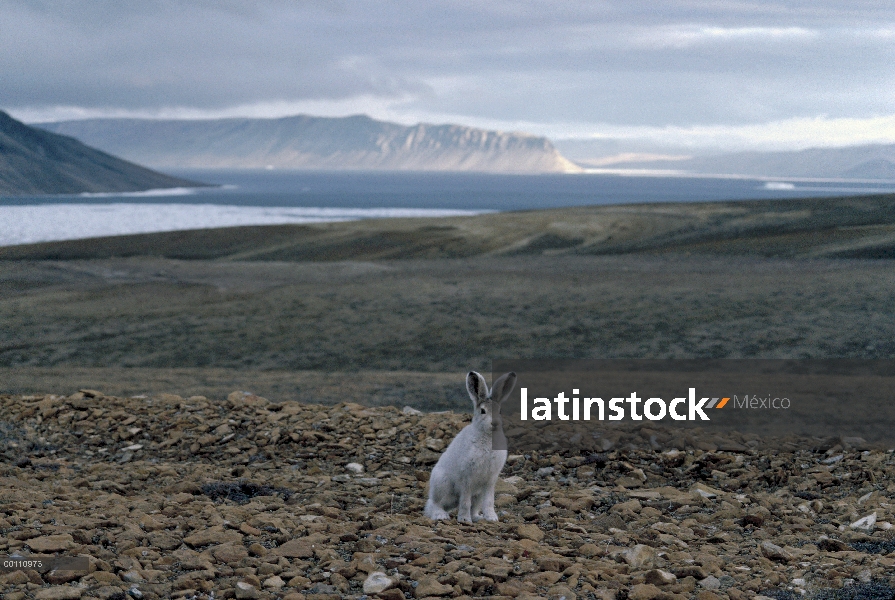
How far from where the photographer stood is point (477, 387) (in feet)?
20.1

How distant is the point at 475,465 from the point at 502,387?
0.63 metres

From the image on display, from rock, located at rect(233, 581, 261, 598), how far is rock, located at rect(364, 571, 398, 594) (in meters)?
0.62

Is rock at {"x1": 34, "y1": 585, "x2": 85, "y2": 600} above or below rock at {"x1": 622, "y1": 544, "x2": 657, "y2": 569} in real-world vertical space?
above

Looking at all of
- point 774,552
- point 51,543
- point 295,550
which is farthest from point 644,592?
point 51,543

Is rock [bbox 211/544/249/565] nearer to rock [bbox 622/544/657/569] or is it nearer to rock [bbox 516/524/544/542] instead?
rock [bbox 516/524/544/542]

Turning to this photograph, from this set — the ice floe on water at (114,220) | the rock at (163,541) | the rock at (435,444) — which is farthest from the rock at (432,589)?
the ice floe on water at (114,220)

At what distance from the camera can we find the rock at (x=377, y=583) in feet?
16.8

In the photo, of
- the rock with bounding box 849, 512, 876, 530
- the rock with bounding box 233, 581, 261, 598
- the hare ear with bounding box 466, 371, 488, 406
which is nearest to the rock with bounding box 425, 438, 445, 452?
the hare ear with bounding box 466, 371, 488, 406

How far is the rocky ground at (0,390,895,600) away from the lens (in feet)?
17.5

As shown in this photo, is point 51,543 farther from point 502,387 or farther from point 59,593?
point 502,387

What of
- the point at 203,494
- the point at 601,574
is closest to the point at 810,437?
the point at 601,574

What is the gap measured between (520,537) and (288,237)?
4188cm

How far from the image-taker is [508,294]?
80.6 ft

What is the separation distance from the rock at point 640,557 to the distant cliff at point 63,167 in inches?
4658
